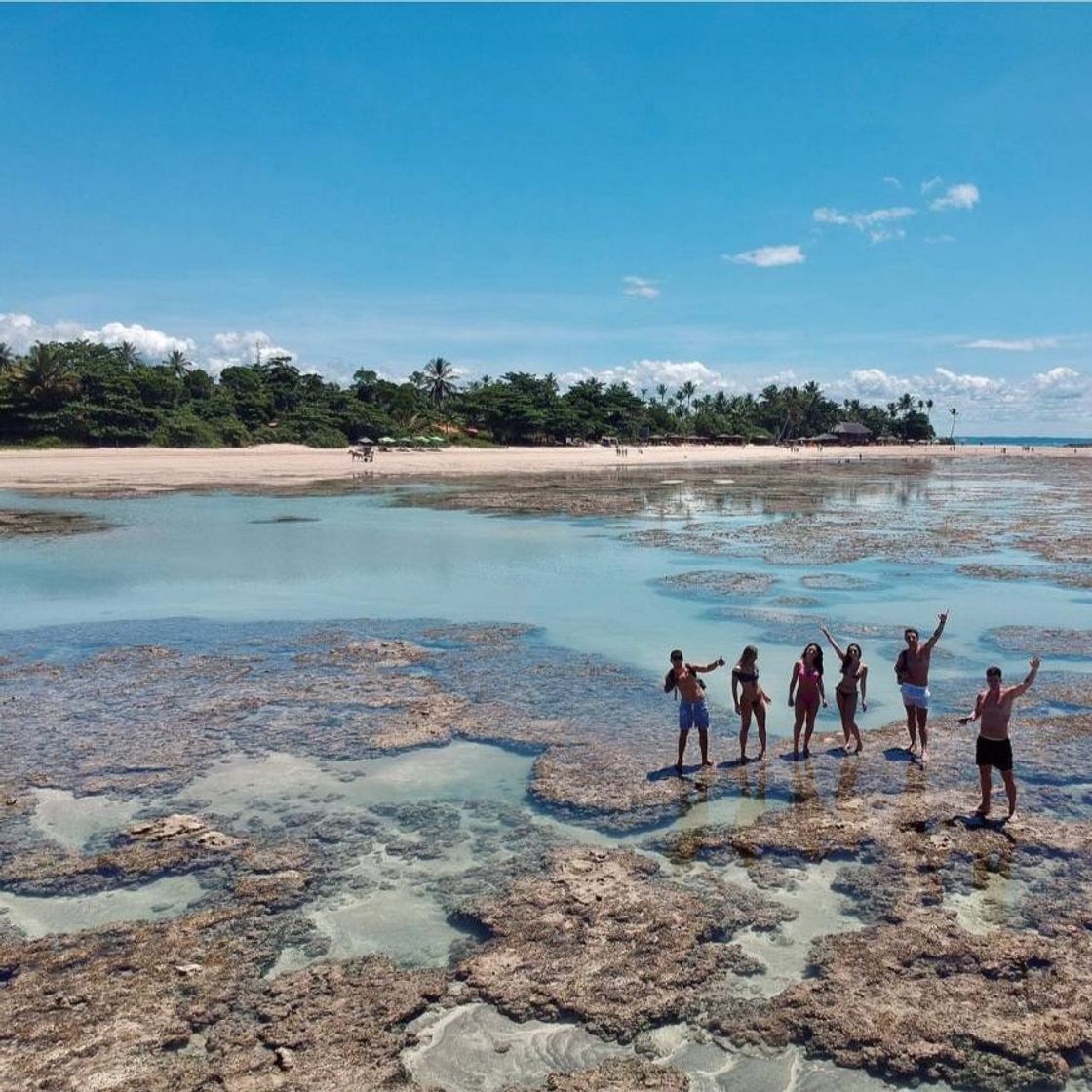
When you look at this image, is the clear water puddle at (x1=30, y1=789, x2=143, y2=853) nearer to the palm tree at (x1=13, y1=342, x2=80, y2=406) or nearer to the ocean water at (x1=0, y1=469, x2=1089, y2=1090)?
the ocean water at (x1=0, y1=469, x2=1089, y2=1090)

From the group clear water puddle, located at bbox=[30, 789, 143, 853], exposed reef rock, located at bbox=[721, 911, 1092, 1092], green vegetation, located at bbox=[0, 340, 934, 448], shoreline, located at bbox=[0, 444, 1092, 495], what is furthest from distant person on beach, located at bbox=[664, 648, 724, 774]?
green vegetation, located at bbox=[0, 340, 934, 448]

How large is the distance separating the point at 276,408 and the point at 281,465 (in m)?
24.2

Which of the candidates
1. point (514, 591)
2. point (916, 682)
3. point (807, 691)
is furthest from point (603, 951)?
point (514, 591)

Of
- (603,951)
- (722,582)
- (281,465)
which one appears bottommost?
(603,951)

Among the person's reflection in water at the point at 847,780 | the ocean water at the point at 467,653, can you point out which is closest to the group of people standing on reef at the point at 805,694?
the person's reflection in water at the point at 847,780

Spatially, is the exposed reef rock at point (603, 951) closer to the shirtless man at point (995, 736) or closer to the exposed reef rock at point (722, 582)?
the shirtless man at point (995, 736)

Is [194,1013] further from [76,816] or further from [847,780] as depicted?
[847,780]

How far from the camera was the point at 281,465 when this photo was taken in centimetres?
7400

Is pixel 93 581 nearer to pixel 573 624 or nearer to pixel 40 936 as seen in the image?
pixel 573 624

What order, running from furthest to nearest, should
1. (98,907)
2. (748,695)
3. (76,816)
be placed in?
(748,695), (76,816), (98,907)

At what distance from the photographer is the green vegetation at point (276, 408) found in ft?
251

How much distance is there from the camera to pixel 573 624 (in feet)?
62.5

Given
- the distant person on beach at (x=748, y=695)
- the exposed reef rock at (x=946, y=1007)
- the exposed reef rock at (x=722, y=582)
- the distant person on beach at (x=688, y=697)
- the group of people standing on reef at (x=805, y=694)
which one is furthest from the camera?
the exposed reef rock at (x=722, y=582)

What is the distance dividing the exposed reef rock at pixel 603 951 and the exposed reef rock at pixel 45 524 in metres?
30.6
